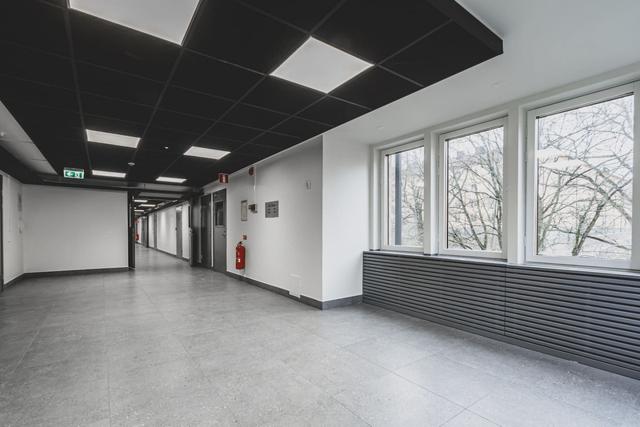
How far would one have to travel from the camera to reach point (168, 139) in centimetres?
496

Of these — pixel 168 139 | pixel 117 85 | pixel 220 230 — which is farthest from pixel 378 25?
A: pixel 220 230

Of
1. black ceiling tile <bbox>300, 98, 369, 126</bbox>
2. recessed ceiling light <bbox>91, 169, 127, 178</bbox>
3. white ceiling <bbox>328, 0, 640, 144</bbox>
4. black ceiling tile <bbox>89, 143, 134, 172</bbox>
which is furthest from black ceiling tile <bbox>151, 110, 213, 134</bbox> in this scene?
recessed ceiling light <bbox>91, 169, 127, 178</bbox>

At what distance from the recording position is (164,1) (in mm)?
1996

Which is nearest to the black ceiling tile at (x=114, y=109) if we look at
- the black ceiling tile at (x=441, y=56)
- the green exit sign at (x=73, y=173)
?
the black ceiling tile at (x=441, y=56)

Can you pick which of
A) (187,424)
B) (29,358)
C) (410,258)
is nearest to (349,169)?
(410,258)

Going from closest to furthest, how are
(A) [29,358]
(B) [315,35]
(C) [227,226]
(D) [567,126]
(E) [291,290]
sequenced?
1. (B) [315,35]
2. (A) [29,358]
3. (D) [567,126]
4. (E) [291,290]
5. (C) [227,226]

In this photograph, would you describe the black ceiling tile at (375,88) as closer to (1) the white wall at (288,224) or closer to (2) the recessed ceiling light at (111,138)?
(1) the white wall at (288,224)

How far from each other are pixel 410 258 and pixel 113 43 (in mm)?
4120

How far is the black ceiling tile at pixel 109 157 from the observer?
5465mm

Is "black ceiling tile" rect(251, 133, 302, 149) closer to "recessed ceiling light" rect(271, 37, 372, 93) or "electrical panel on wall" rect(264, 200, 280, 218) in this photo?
"electrical panel on wall" rect(264, 200, 280, 218)

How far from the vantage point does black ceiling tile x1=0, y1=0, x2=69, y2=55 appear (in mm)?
1979

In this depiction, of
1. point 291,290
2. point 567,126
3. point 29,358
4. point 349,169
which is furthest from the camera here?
point 291,290

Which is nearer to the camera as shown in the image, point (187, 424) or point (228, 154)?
point (187, 424)

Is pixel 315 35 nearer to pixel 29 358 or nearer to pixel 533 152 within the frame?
pixel 533 152
